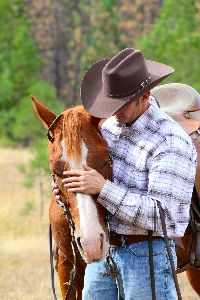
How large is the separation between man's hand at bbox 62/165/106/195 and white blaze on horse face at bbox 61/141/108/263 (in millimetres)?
40

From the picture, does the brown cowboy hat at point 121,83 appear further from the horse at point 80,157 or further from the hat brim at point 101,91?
the horse at point 80,157

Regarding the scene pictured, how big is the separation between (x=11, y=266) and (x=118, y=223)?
309 inches

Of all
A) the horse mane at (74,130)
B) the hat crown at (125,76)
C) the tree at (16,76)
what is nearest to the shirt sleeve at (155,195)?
the horse mane at (74,130)

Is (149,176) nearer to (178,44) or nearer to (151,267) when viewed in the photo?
(151,267)

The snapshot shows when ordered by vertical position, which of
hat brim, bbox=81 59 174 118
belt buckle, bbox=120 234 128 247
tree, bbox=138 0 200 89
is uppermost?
tree, bbox=138 0 200 89

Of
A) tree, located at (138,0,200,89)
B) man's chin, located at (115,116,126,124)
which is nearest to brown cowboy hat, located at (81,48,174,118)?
man's chin, located at (115,116,126,124)

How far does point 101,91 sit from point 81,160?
41 centimetres

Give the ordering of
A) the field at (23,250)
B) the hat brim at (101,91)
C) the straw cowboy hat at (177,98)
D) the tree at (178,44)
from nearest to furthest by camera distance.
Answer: the hat brim at (101,91) < the straw cowboy hat at (177,98) < the field at (23,250) < the tree at (178,44)

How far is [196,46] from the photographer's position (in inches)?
1131

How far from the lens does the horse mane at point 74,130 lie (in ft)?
13.9

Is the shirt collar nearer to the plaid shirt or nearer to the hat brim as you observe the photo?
the plaid shirt

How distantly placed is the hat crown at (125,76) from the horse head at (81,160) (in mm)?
206

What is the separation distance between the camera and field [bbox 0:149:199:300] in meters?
8.89

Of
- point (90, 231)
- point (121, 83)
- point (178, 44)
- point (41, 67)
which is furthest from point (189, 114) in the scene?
point (41, 67)
